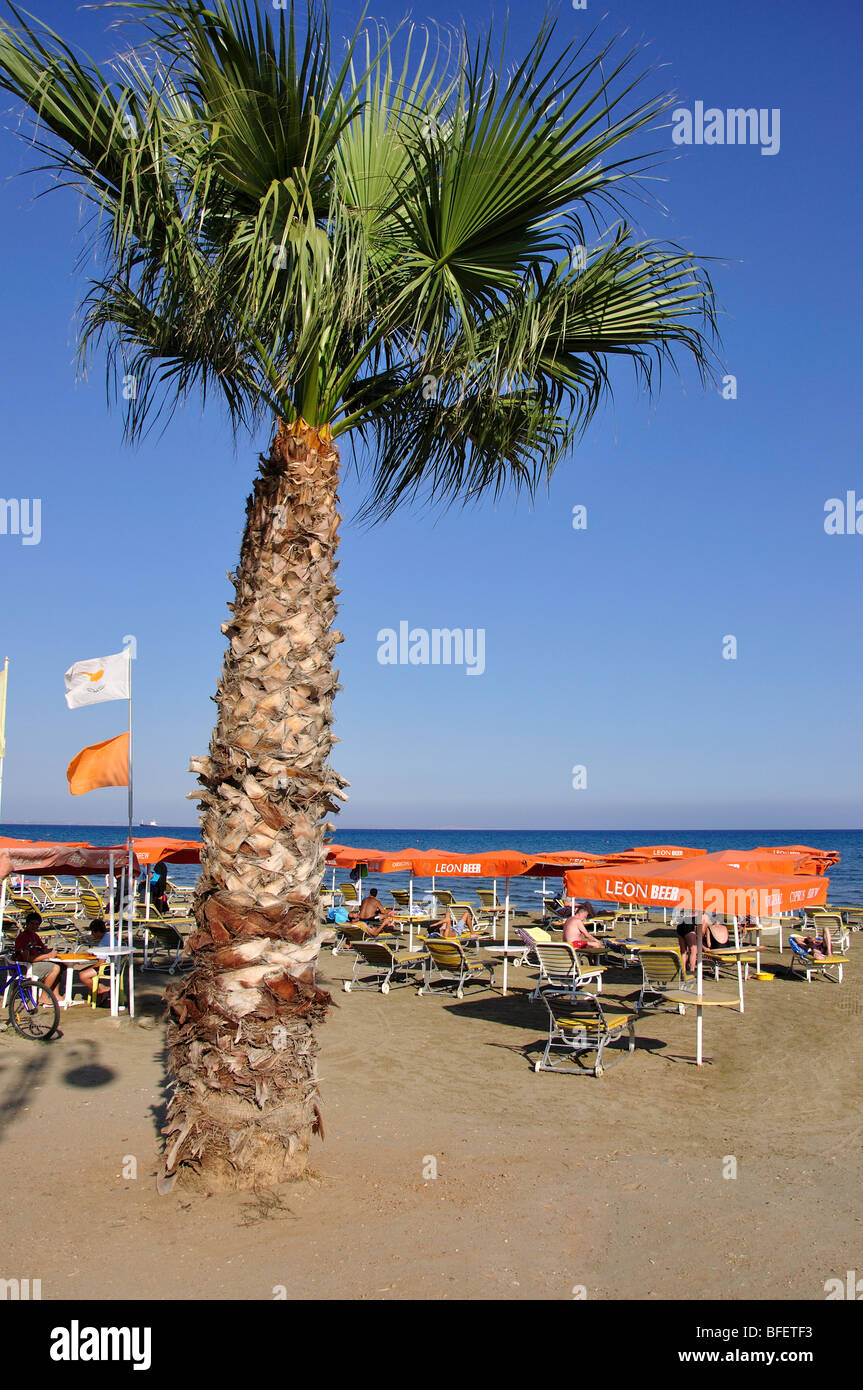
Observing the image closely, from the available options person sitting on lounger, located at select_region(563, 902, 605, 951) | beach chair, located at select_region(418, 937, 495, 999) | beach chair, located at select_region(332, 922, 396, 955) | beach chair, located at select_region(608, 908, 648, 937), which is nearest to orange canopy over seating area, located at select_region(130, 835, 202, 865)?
beach chair, located at select_region(332, 922, 396, 955)

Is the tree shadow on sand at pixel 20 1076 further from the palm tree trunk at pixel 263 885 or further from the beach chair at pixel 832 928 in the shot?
the beach chair at pixel 832 928

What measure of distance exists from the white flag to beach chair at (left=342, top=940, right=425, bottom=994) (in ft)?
16.1

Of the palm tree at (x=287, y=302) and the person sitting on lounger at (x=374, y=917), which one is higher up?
the palm tree at (x=287, y=302)

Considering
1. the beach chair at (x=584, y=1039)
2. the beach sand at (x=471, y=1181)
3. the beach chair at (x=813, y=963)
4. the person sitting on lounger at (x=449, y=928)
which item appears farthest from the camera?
the person sitting on lounger at (x=449, y=928)

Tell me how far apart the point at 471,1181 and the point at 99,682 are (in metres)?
7.23

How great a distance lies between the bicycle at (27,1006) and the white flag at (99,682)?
3.14 meters

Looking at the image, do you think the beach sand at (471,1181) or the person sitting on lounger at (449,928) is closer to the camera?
the beach sand at (471,1181)

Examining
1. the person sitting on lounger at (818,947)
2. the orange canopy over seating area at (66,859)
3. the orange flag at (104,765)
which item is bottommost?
the person sitting on lounger at (818,947)

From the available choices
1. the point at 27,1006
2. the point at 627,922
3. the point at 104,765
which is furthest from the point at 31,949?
the point at 627,922

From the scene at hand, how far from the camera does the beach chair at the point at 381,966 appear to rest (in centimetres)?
1259

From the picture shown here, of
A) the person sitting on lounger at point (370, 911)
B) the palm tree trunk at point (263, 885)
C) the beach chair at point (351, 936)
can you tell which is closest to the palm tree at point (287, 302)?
the palm tree trunk at point (263, 885)

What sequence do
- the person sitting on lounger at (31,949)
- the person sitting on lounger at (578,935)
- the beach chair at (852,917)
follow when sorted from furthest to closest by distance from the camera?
the beach chair at (852,917) → the person sitting on lounger at (578,935) → the person sitting on lounger at (31,949)

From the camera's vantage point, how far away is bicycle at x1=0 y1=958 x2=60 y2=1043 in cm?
947

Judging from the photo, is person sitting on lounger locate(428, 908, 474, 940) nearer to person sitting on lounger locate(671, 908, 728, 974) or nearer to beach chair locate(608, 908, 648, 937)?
beach chair locate(608, 908, 648, 937)
